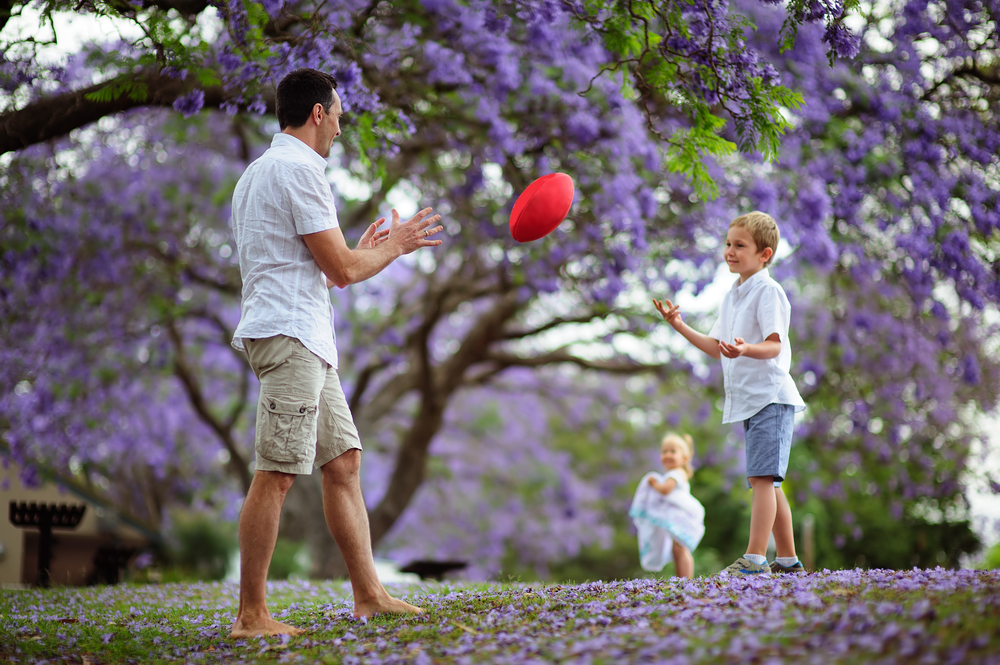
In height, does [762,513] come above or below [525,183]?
below

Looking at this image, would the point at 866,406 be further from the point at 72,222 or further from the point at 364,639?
the point at 72,222

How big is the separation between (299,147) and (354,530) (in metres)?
1.77

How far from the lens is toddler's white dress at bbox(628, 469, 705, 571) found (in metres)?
6.39

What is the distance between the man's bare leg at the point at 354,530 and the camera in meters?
3.67

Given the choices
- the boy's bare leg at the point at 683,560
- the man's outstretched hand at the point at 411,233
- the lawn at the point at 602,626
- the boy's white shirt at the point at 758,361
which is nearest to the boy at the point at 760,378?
the boy's white shirt at the point at 758,361

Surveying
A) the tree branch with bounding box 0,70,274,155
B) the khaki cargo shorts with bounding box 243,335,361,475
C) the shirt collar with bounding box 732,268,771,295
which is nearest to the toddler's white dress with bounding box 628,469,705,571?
the shirt collar with bounding box 732,268,771,295

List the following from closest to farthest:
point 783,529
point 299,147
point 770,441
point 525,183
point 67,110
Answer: point 299,147 → point 770,441 → point 783,529 → point 67,110 → point 525,183

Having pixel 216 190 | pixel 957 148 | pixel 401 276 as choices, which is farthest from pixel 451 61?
pixel 401 276

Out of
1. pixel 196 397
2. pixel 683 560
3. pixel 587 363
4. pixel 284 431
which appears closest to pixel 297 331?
pixel 284 431

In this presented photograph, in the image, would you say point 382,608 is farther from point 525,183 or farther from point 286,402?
point 525,183

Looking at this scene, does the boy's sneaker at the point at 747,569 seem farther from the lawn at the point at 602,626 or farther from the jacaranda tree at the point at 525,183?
the jacaranda tree at the point at 525,183

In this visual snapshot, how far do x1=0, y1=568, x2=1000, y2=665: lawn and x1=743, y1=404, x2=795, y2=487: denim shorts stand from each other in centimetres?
58

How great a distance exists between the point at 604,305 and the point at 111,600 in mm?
5305

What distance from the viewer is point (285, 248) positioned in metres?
3.61
